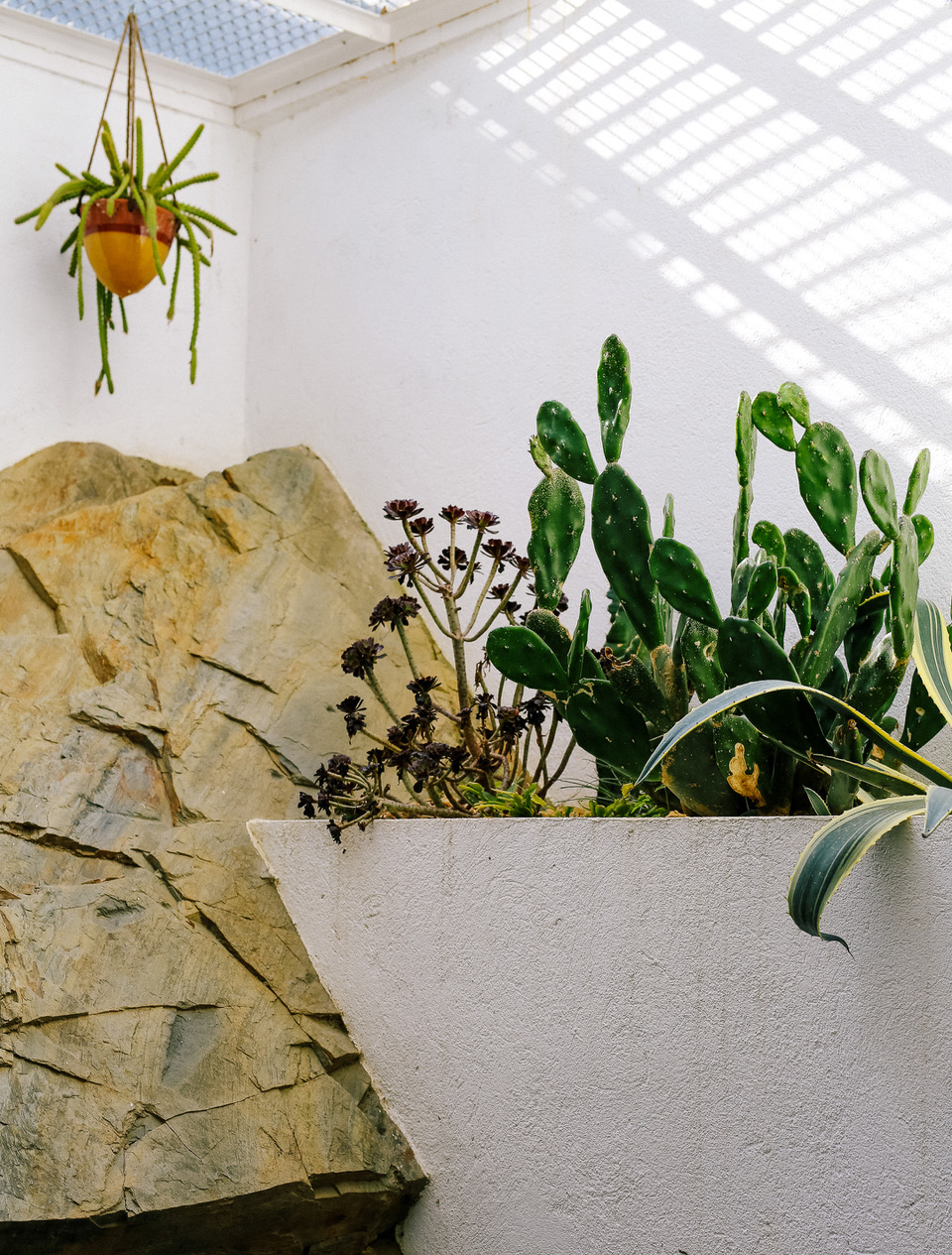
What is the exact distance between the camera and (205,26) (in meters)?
2.99

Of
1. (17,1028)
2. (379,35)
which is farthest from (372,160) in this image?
(17,1028)

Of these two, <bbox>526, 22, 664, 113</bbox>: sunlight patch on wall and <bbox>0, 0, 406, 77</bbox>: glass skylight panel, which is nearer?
<bbox>526, 22, 664, 113</bbox>: sunlight patch on wall

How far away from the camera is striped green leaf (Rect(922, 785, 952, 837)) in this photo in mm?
1176

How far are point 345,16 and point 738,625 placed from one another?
224 cm

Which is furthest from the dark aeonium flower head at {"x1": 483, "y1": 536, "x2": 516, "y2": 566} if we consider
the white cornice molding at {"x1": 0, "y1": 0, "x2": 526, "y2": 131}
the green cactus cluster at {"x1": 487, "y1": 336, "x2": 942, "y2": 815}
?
the white cornice molding at {"x1": 0, "y1": 0, "x2": 526, "y2": 131}

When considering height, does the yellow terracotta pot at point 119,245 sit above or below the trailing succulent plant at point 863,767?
above

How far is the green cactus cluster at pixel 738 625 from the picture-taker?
1.58 m

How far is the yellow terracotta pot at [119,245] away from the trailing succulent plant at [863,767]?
1909mm

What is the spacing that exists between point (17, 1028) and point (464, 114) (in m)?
2.38

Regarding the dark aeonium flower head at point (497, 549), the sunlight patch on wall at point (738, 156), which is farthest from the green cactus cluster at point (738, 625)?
the sunlight patch on wall at point (738, 156)

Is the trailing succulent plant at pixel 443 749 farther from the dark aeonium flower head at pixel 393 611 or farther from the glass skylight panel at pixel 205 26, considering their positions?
the glass skylight panel at pixel 205 26

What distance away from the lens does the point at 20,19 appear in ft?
9.49

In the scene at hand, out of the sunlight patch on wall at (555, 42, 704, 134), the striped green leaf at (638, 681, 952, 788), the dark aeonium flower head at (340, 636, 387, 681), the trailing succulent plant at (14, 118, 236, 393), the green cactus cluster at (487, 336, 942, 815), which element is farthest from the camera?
the trailing succulent plant at (14, 118, 236, 393)

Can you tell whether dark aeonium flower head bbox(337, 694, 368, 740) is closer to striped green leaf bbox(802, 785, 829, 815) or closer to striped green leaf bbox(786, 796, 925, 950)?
striped green leaf bbox(802, 785, 829, 815)
